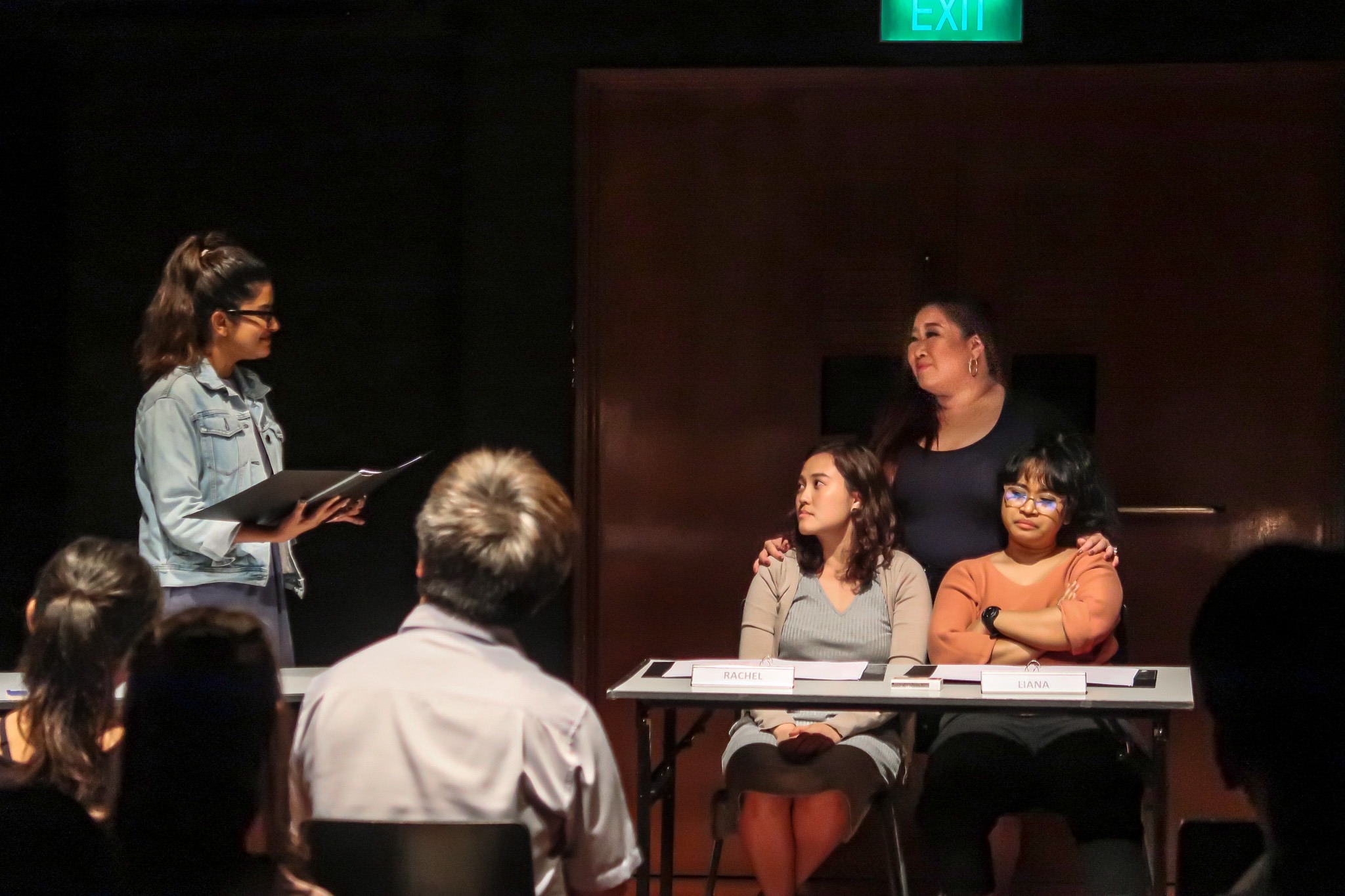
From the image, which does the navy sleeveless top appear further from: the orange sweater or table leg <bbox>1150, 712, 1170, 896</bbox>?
table leg <bbox>1150, 712, 1170, 896</bbox>

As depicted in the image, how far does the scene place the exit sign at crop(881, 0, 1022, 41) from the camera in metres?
4.22

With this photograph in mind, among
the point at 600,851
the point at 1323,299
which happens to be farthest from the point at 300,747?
the point at 1323,299

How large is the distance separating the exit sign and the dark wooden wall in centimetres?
12

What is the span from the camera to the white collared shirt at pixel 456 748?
71.6 inches

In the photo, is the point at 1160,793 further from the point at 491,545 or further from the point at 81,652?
the point at 81,652

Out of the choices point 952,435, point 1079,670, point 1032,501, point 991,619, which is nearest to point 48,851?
point 1079,670

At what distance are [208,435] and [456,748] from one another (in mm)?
1835

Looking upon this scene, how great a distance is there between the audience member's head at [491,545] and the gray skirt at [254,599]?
144 centimetres

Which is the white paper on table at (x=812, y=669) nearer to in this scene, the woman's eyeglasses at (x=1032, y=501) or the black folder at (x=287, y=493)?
the woman's eyeglasses at (x=1032, y=501)

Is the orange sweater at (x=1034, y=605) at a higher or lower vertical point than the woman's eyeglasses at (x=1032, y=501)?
lower

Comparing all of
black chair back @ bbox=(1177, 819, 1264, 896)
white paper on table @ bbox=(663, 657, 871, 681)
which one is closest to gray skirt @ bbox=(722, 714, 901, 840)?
white paper on table @ bbox=(663, 657, 871, 681)

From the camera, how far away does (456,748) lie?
5.98 feet

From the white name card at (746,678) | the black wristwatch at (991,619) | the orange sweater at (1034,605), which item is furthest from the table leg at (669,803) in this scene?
the black wristwatch at (991,619)

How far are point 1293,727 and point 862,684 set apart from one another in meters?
1.69
